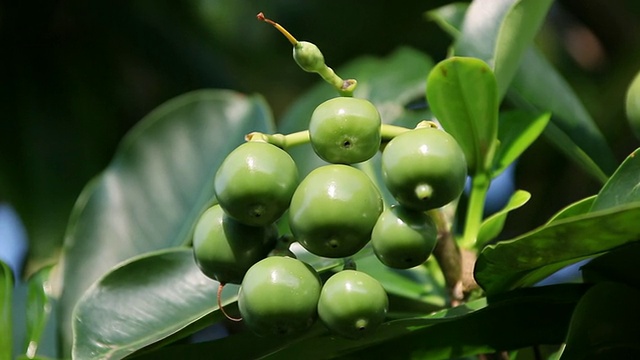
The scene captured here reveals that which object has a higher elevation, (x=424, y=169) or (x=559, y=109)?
(x=559, y=109)

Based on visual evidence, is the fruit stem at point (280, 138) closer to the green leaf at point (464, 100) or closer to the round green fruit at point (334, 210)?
the round green fruit at point (334, 210)

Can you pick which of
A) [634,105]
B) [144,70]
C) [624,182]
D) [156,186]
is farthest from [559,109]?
[144,70]

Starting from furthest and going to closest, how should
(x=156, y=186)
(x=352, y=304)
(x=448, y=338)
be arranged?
(x=156, y=186) → (x=448, y=338) → (x=352, y=304)

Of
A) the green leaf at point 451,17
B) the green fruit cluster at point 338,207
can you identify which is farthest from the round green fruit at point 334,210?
the green leaf at point 451,17

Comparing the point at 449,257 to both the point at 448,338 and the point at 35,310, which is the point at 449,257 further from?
the point at 35,310

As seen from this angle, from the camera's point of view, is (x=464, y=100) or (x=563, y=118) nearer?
(x=464, y=100)

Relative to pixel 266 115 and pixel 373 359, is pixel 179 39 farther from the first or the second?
pixel 373 359

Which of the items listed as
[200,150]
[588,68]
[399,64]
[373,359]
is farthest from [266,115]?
[588,68]

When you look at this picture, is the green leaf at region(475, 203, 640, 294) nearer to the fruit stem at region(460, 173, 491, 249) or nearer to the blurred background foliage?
the fruit stem at region(460, 173, 491, 249)
